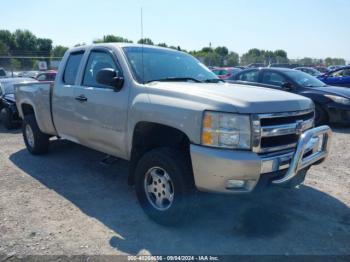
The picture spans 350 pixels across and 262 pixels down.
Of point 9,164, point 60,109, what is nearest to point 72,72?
point 60,109

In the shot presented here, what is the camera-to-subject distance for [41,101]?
5.89 metres

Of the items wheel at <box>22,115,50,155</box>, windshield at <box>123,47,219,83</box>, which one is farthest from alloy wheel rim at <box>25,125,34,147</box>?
windshield at <box>123,47,219,83</box>

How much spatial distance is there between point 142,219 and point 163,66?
6.21 feet

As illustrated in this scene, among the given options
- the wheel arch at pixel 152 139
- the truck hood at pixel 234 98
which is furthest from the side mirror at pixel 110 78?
the wheel arch at pixel 152 139

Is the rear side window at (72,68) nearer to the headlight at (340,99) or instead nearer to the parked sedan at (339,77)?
the headlight at (340,99)

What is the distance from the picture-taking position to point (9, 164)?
242 inches

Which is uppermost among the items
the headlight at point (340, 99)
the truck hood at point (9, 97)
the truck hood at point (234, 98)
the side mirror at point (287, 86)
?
the truck hood at point (234, 98)

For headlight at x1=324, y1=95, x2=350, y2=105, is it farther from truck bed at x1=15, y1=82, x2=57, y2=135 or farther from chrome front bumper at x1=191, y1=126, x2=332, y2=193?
truck bed at x1=15, y1=82, x2=57, y2=135

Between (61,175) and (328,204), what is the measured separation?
376cm

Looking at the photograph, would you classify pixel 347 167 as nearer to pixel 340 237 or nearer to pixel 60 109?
pixel 340 237

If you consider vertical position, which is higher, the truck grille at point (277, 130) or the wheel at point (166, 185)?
Answer: the truck grille at point (277, 130)

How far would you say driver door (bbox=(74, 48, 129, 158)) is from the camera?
13.7 feet

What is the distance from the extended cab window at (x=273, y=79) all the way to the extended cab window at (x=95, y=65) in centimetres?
570

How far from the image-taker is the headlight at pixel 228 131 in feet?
10.5
